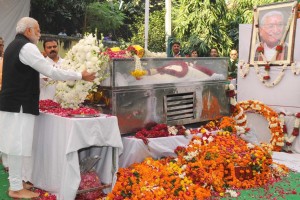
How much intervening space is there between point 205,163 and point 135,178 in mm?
1075

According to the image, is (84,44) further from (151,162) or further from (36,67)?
(151,162)

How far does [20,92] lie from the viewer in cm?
452

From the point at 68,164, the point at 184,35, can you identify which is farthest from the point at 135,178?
the point at 184,35

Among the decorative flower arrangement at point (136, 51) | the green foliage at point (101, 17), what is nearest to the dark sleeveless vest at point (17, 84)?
the decorative flower arrangement at point (136, 51)

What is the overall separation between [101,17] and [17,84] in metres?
11.9

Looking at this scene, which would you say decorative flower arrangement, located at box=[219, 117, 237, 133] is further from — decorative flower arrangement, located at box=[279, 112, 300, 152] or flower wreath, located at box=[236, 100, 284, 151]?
decorative flower arrangement, located at box=[279, 112, 300, 152]

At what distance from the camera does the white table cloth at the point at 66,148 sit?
4.30 meters

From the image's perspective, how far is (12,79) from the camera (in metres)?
4.54

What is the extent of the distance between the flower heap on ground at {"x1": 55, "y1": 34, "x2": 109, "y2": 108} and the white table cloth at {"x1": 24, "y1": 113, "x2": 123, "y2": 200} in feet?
1.27

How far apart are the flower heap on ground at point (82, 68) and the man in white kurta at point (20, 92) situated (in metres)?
0.25

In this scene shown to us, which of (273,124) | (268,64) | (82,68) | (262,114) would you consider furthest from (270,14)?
(82,68)

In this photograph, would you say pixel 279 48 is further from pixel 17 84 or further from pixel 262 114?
pixel 17 84

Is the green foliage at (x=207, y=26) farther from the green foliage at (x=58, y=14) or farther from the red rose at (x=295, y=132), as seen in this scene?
the red rose at (x=295, y=132)

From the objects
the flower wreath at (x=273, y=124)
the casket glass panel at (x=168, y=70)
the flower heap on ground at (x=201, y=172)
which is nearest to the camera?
the flower heap on ground at (x=201, y=172)
